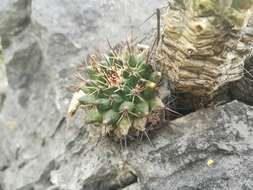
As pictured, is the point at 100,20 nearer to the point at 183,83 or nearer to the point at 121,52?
the point at 121,52

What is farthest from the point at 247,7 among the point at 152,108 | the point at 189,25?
the point at 152,108

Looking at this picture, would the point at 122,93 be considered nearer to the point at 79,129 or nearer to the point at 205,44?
the point at 205,44

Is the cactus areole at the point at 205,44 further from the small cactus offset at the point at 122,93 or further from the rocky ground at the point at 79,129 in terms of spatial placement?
the rocky ground at the point at 79,129

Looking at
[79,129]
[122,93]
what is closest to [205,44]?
[122,93]

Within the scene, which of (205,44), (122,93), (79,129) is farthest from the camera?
(79,129)

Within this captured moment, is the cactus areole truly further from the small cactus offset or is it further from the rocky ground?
the rocky ground

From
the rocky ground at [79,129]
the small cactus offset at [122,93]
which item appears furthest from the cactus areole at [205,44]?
the rocky ground at [79,129]
